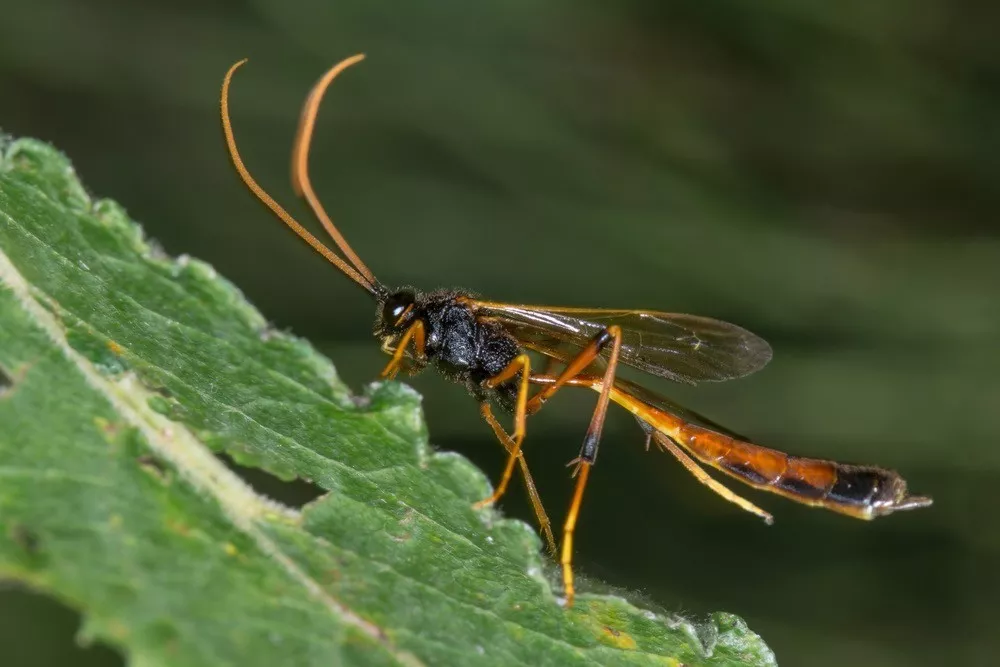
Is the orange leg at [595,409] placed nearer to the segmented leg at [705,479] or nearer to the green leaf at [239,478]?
the segmented leg at [705,479]

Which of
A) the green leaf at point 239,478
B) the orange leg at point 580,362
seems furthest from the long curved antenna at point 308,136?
the orange leg at point 580,362

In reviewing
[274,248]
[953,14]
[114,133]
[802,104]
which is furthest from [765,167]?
[114,133]

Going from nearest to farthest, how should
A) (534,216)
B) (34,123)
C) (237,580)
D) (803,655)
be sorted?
(237,580) < (803,655) < (534,216) < (34,123)

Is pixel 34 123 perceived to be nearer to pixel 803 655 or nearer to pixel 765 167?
pixel 765 167

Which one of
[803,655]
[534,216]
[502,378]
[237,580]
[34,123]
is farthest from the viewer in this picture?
[34,123]

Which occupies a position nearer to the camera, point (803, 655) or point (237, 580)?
point (237, 580)

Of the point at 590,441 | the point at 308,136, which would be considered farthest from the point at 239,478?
the point at 590,441

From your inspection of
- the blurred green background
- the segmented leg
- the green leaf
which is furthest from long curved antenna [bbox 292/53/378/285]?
the blurred green background
